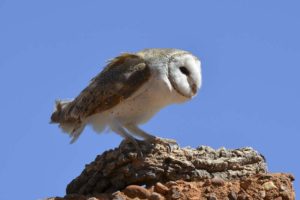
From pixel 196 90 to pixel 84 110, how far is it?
1519 mm

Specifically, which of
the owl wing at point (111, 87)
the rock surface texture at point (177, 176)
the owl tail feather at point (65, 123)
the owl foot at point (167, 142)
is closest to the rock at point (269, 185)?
the rock surface texture at point (177, 176)

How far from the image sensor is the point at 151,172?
7500 millimetres

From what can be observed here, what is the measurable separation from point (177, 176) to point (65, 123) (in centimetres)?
253

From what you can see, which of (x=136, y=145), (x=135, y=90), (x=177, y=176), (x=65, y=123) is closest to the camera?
(x=177, y=176)

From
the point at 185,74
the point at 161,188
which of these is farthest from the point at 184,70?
the point at 161,188

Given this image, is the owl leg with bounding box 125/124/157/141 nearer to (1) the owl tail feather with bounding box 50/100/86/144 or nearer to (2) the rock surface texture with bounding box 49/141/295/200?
(2) the rock surface texture with bounding box 49/141/295/200

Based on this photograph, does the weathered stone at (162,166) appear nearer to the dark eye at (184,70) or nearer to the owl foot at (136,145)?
the owl foot at (136,145)

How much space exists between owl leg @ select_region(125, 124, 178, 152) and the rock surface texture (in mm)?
41

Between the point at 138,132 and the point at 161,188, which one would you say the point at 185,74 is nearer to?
the point at 138,132

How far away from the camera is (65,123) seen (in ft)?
31.1

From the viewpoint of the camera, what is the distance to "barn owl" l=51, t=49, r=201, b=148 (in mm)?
8844

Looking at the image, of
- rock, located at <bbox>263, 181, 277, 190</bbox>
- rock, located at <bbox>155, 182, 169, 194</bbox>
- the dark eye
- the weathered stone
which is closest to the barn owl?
the dark eye

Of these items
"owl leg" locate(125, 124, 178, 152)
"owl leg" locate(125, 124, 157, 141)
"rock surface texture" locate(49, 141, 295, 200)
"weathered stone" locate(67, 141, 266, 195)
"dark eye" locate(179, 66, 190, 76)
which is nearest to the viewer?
"rock surface texture" locate(49, 141, 295, 200)

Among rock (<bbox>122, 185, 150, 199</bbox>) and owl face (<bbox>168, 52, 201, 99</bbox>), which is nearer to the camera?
rock (<bbox>122, 185, 150, 199</bbox>)
